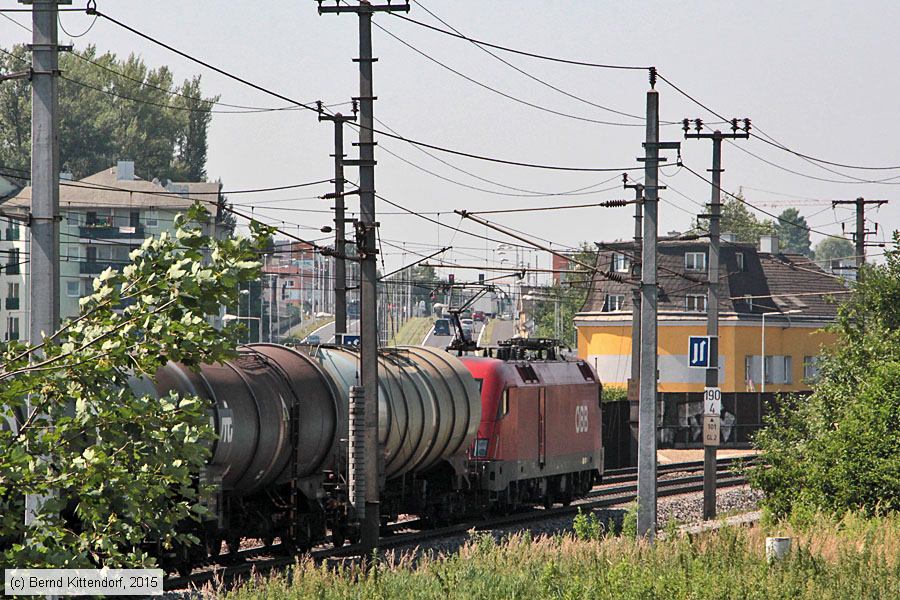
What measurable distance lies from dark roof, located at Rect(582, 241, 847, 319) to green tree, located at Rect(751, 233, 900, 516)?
1597 inches

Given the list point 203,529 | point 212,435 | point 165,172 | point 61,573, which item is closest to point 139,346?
point 212,435

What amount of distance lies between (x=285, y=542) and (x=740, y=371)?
5010cm

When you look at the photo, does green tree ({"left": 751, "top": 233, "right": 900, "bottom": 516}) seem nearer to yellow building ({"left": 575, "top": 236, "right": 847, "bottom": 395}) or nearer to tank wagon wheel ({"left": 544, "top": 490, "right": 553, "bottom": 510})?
tank wagon wheel ({"left": 544, "top": 490, "right": 553, "bottom": 510})

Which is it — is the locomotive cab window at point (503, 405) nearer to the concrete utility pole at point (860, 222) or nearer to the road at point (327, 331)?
the concrete utility pole at point (860, 222)

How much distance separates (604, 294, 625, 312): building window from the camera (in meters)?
77.0

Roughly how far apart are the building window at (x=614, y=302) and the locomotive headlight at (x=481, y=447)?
49.0 metres

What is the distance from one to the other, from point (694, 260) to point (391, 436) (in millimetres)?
59231

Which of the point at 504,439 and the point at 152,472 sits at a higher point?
the point at 152,472

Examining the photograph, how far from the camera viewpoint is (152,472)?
7477 mm

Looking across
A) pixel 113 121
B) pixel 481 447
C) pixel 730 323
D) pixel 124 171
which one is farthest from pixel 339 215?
pixel 113 121

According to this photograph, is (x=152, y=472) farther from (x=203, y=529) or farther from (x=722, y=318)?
(x=722, y=318)

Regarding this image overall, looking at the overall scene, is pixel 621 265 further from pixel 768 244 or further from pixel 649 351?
pixel 649 351

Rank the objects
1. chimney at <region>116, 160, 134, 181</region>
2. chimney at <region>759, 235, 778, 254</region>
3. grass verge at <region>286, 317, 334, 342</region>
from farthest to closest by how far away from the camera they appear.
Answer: grass verge at <region>286, 317, 334, 342</region> → chimney at <region>759, 235, 778, 254</region> → chimney at <region>116, 160, 134, 181</region>

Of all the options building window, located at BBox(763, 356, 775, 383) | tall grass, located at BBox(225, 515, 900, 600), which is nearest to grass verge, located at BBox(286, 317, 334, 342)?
building window, located at BBox(763, 356, 775, 383)
